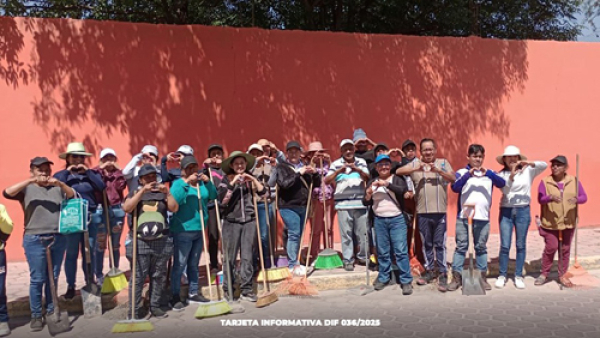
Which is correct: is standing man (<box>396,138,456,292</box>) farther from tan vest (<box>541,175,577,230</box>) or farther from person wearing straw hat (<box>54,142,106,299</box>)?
person wearing straw hat (<box>54,142,106,299</box>)

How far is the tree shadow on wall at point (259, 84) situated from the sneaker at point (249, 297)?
3.37m

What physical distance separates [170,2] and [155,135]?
461 cm

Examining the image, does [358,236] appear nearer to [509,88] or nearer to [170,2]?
[509,88]

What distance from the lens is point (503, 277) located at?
6.99 meters

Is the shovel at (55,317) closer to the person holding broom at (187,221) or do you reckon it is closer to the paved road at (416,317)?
the paved road at (416,317)

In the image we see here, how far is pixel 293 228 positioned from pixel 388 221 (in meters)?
1.40

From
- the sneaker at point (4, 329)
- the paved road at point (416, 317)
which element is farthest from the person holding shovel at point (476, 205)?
the sneaker at point (4, 329)

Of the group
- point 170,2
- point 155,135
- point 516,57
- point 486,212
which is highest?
point 170,2

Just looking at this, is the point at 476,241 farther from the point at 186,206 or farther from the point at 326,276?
the point at 186,206

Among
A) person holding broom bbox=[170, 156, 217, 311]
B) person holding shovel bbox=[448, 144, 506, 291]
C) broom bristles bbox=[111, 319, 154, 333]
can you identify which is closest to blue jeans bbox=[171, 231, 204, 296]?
person holding broom bbox=[170, 156, 217, 311]

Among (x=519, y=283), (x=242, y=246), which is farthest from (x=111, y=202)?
(x=519, y=283)

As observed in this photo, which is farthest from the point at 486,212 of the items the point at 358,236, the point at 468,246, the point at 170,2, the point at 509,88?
the point at 170,2

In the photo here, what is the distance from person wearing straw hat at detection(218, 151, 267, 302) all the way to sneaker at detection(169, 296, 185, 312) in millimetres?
602

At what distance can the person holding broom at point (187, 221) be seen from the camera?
19.9 feet
